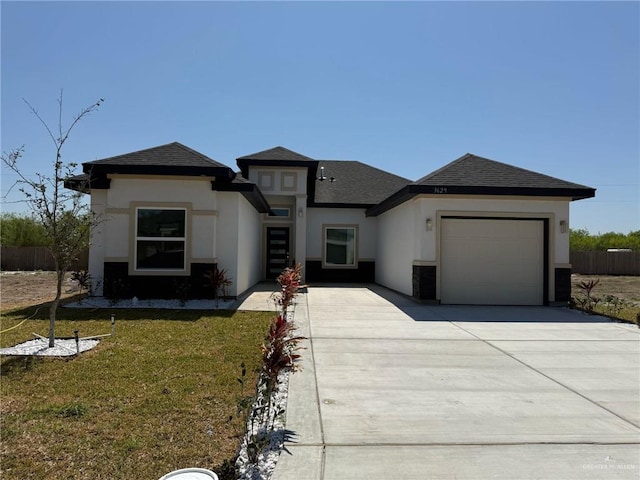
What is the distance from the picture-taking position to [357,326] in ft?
27.3

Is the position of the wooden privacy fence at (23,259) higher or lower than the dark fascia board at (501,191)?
lower

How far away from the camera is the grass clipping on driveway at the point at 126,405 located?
3.19 meters

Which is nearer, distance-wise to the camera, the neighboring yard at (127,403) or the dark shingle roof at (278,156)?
the neighboring yard at (127,403)

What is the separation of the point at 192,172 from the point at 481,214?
7796 mm

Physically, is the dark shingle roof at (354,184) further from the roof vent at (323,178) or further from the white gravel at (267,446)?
the white gravel at (267,446)

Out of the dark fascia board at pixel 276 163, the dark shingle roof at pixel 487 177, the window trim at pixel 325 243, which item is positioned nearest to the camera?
the dark shingle roof at pixel 487 177

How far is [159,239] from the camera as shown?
428 inches

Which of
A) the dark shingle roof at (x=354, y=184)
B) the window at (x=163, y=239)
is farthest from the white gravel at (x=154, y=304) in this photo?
the dark shingle roof at (x=354, y=184)

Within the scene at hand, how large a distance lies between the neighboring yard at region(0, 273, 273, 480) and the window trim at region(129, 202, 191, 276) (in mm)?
3220

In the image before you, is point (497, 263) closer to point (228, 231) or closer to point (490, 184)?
point (490, 184)

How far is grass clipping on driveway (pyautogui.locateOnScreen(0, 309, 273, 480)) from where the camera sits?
125 inches

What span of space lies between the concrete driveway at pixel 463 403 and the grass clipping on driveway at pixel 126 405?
31.0 inches

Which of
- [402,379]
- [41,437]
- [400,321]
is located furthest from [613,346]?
[41,437]

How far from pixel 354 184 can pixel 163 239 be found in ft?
36.1
